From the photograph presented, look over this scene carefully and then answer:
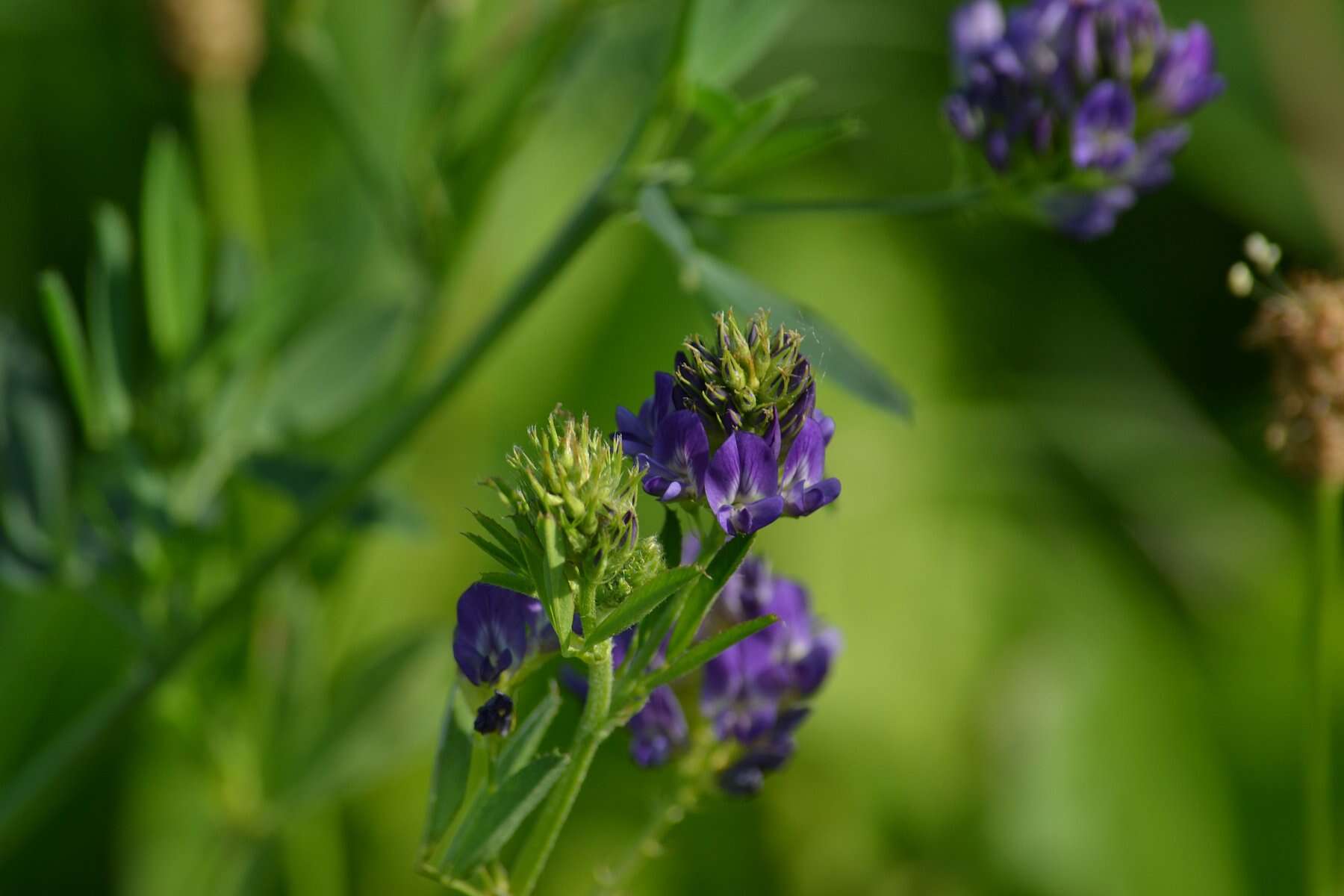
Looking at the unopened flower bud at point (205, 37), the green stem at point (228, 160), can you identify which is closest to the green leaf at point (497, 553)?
the green stem at point (228, 160)

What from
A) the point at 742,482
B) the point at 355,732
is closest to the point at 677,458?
the point at 742,482

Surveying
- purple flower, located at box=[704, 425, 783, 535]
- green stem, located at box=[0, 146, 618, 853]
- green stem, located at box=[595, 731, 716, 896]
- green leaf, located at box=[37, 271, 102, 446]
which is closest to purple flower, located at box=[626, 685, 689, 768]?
green stem, located at box=[595, 731, 716, 896]

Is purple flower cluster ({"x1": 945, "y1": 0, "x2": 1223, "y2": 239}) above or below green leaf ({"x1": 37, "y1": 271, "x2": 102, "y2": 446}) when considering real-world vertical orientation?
above

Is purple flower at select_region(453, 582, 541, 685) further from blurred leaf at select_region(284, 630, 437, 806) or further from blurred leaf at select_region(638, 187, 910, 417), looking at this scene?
blurred leaf at select_region(284, 630, 437, 806)

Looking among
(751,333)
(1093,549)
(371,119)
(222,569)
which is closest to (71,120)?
(371,119)

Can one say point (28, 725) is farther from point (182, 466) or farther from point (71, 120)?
point (71, 120)

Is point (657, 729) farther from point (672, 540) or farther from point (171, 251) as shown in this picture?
point (171, 251)
